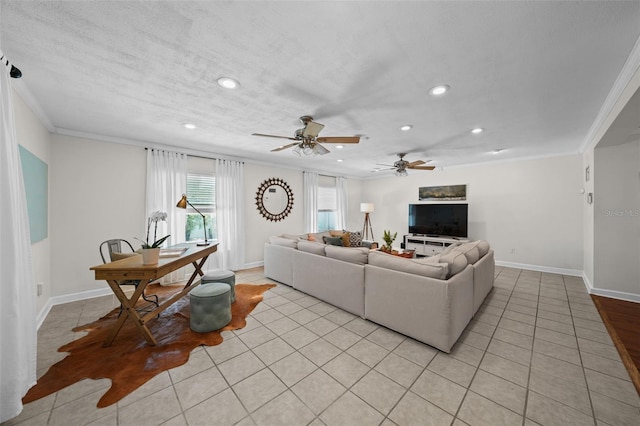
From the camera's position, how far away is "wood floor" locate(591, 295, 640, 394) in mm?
1962

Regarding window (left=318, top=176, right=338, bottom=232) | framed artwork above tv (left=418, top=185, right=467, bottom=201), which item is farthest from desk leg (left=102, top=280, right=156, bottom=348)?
framed artwork above tv (left=418, top=185, right=467, bottom=201)

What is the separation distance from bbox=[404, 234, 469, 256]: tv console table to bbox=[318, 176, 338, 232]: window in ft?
7.64

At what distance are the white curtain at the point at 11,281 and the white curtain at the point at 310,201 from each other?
5.05 meters

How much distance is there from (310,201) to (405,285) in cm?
438

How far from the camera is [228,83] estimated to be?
6.98ft

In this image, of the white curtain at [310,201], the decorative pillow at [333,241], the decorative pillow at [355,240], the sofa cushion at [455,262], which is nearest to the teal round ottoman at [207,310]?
the sofa cushion at [455,262]

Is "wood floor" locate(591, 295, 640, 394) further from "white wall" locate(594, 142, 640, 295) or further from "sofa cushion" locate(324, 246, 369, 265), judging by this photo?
"sofa cushion" locate(324, 246, 369, 265)

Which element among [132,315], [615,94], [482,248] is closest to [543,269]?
[482,248]

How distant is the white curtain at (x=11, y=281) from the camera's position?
1418 mm

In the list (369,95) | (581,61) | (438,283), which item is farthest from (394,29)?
(438,283)

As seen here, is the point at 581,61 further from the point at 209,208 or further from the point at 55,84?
the point at 209,208

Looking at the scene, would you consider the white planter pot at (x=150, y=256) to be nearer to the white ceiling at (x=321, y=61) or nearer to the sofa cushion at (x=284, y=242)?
the white ceiling at (x=321, y=61)

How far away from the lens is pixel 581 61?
5.89 ft

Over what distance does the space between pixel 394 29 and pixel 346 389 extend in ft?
8.36
